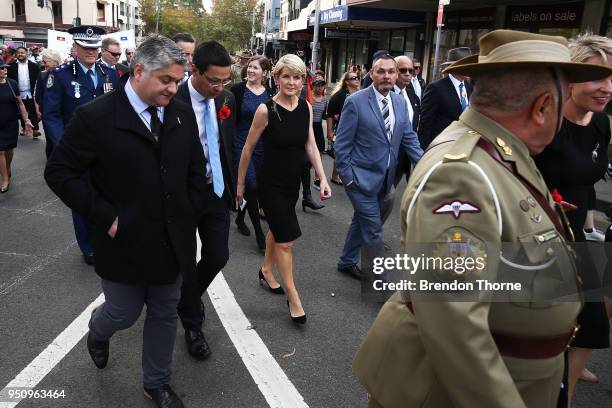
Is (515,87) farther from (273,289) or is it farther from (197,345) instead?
(273,289)

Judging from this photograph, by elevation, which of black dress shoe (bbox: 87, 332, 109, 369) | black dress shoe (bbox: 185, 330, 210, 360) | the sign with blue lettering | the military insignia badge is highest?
the sign with blue lettering

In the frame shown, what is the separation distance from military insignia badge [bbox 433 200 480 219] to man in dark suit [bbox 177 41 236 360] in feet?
7.76

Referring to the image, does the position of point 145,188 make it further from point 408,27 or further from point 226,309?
point 408,27

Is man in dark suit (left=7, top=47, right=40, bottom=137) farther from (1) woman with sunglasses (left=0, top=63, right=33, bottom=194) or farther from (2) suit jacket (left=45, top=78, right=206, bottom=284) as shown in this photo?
(2) suit jacket (left=45, top=78, right=206, bottom=284)

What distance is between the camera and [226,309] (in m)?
4.40

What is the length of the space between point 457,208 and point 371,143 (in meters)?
3.23

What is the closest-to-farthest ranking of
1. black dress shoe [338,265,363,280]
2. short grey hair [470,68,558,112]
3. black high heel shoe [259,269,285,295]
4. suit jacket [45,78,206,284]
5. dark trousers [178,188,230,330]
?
1. short grey hair [470,68,558,112]
2. suit jacket [45,78,206,284]
3. dark trousers [178,188,230,330]
4. black high heel shoe [259,269,285,295]
5. black dress shoe [338,265,363,280]

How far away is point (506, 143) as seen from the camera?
161 centimetres

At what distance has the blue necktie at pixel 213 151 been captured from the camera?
3670mm

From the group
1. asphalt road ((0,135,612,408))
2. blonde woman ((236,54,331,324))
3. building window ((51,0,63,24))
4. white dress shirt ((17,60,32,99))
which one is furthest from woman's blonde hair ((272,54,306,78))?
building window ((51,0,63,24))

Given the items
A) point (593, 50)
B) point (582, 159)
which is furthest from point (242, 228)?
point (593, 50)

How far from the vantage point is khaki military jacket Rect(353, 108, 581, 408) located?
1.41 metres

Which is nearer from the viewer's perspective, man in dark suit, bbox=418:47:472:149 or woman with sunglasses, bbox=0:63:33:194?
man in dark suit, bbox=418:47:472:149

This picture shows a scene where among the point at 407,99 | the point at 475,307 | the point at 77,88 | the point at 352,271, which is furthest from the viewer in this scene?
the point at 407,99
